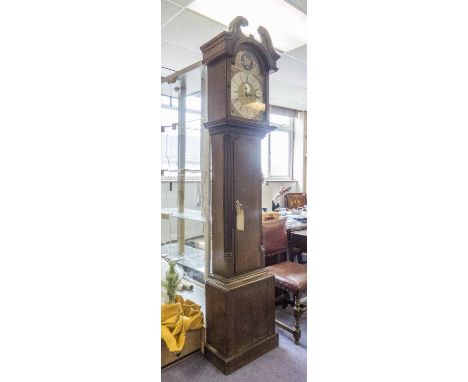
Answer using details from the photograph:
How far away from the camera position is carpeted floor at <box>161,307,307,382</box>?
1.77 m

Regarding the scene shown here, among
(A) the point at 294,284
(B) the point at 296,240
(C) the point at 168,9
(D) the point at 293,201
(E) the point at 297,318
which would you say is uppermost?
(C) the point at 168,9

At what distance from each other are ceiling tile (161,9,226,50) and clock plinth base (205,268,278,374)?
7.09 ft

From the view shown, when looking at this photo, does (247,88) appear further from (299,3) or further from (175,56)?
(175,56)

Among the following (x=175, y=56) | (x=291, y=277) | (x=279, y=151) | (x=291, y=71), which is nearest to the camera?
(x=291, y=277)

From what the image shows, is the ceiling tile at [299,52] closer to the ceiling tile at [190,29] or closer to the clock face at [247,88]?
the ceiling tile at [190,29]

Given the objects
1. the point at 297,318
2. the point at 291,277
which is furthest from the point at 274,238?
the point at 297,318

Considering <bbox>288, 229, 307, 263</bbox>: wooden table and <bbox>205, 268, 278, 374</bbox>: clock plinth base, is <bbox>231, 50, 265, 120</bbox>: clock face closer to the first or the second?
<bbox>205, 268, 278, 374</bbox>: clock plinth base

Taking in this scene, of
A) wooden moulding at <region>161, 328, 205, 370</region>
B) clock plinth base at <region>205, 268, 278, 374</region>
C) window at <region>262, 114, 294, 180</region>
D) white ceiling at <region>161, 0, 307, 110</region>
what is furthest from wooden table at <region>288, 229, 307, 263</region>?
window at <region>262, 114, 294, 180</region>

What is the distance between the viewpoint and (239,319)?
1857 mm

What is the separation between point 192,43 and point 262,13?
2.66 ft

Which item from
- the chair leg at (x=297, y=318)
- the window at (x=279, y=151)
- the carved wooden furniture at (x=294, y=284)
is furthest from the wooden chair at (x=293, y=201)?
the chair leg at (x=297, y=318)
